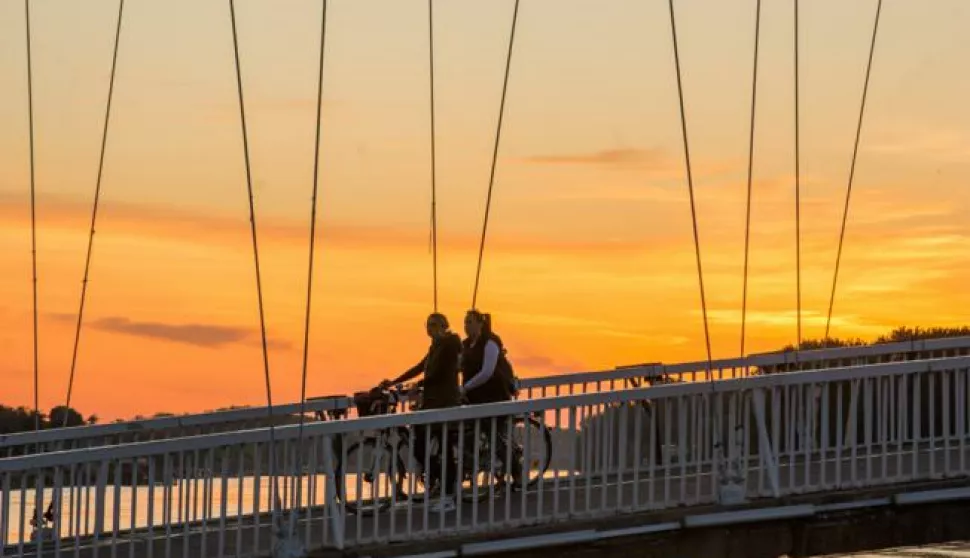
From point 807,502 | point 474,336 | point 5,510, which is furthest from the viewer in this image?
point 474,336

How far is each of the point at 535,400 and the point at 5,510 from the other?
3.87 m

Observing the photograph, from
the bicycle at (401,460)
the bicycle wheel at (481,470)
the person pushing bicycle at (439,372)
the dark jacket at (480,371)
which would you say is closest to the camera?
the bicycle at (401,460)

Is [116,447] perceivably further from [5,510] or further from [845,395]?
[845,395]

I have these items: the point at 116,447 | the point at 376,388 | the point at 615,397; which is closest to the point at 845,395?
the point at 376,388

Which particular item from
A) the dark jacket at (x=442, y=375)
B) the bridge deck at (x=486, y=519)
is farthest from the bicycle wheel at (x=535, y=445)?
the dark jacket at (x=442, y=375)

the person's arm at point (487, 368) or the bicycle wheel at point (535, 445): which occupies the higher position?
the person's arm at point (487, 368)

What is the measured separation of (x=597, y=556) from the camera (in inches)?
591

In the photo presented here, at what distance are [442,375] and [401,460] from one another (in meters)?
1.29

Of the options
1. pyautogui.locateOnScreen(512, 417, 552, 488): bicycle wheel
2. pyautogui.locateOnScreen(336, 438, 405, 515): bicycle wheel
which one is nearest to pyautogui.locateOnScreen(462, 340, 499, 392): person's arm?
pyautogui.locateOnScreen(512, 417, 552, 488): bicycle wheel

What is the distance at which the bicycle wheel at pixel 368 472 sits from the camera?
50.4 feet

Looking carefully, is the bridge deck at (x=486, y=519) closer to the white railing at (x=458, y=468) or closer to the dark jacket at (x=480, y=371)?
the white railing at (x=458, y=468)

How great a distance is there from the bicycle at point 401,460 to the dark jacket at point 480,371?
340 millimetres

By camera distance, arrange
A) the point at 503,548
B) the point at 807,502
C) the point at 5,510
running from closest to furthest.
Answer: the point at 5,510 → the point at 503,548 → the point at 807,502

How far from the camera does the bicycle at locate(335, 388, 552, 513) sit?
49.7 ft
